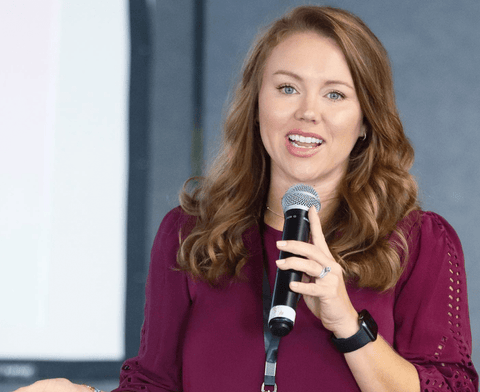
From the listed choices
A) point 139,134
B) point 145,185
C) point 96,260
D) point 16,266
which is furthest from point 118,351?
point 139,134

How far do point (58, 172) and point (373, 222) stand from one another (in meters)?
2.75

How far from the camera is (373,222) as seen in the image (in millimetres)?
1445

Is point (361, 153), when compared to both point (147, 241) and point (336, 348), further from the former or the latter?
point (147, 241)

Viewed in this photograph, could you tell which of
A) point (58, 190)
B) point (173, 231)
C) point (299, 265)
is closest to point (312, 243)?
point (299, 265)

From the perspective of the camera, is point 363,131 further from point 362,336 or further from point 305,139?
point 362,336

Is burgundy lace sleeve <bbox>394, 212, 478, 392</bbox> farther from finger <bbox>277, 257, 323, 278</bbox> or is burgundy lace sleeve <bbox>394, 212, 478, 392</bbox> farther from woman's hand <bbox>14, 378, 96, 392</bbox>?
woman's hand <bbox>14, 378, 96, 392</bbox>

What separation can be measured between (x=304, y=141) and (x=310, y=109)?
3.3 inches

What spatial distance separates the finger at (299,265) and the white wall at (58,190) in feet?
9.22

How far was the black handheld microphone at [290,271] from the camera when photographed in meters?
0.97

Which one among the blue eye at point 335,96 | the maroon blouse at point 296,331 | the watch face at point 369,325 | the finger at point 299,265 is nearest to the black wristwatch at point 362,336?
the watch face at point 369,325

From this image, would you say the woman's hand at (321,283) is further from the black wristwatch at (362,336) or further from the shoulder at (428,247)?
the shoulder at (428,247)

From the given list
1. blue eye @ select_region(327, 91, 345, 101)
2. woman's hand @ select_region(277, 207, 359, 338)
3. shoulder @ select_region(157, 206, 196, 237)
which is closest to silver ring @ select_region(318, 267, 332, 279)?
woman's hand @ select_region(277, 207, 359, 338)

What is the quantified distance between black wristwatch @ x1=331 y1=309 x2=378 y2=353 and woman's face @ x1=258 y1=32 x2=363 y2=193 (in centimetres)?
41

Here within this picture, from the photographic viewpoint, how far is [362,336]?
1173 millimetres
